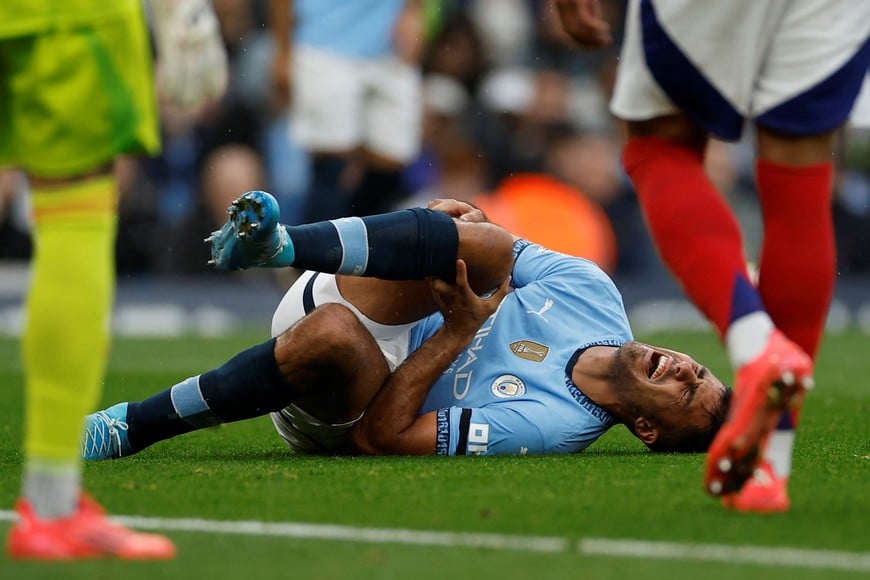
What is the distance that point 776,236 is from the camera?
350cm

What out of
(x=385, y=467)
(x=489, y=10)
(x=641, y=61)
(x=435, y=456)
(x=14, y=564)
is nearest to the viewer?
(x=14, y=564)

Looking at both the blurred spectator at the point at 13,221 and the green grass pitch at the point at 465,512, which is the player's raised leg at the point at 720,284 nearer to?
the green grass pitch at the point at 465,512

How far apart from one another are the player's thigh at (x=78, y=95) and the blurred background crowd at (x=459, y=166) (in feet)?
31.0

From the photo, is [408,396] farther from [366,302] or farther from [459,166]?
[459,166]

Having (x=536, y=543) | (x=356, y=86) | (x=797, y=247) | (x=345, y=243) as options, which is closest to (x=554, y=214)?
(x=356, y=86)

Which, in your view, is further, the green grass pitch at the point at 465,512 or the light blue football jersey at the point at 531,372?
the light blue football jersey at the point at 531,372

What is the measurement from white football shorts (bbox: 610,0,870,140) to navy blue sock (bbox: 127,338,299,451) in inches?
58.4

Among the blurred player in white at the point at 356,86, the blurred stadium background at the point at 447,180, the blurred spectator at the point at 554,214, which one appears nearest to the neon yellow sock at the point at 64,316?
the blurred player in white at the point at 356,86

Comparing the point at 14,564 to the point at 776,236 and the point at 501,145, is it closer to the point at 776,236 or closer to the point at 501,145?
the point at 776,236

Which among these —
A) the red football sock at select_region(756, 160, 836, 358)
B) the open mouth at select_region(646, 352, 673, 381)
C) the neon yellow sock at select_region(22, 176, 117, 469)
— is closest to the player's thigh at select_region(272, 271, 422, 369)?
the open mouth at select_region(646, 352, 673, 381)

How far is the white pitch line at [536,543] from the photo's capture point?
9.50 feet

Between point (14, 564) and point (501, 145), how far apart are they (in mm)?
11148

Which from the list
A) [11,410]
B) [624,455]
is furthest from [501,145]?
[624,455]

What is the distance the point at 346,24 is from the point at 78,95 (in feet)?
22.9
